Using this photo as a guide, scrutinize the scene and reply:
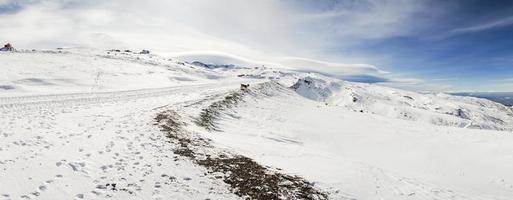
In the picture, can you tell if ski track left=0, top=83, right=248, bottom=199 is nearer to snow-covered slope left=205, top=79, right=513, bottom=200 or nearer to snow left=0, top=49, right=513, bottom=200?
snow left=0, top=49, right=513, bottom=200

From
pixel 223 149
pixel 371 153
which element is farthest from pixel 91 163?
pixel 371 153

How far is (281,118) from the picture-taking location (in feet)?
123

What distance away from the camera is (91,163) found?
41.3ft

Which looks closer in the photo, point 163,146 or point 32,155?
point 32,155

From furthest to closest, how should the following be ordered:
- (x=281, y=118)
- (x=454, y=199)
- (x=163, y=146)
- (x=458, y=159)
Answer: (x=281, y=118)
(x=458, y=159)
(x=163, y=146)
(x=454, y=199)

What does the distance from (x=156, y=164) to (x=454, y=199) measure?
467 inches

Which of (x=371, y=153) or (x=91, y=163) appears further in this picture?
(x=371, y=153)

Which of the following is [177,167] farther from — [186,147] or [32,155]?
[32,155]

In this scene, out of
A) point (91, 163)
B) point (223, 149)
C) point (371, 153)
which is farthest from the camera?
point (371, 153)

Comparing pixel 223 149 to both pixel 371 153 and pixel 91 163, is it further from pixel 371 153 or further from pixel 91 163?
pixel 371 153

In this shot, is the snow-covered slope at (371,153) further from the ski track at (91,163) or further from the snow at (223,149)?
the ski track at (91,163)

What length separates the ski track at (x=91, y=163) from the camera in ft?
33.9

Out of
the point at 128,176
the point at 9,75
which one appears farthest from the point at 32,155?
the point at 9,75

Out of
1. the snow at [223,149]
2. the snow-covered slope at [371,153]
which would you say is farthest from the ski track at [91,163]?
the snow-covered slope at [371,153]
